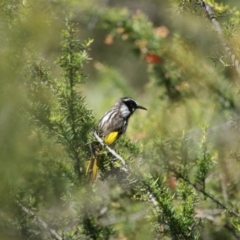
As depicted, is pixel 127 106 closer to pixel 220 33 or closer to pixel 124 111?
pixel 124 111

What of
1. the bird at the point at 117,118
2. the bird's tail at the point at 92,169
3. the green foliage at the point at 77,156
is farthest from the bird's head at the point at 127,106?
the bird's tail at the point at 92,169

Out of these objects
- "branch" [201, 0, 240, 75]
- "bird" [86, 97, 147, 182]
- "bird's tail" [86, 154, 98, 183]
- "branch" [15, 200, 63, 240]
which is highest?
"bird" [86, 97, 147, 182]

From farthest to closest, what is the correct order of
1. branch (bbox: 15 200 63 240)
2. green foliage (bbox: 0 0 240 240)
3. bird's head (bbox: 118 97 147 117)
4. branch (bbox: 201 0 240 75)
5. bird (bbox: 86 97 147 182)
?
bird's head (bbox: 118 97 147 117) < bird (bbox: 86 97 147 182) < branch (bbox: 15 200 63 240) < branch (bbox: 201 0 240 75) < green foliage (bbox: 0 0 240 240)

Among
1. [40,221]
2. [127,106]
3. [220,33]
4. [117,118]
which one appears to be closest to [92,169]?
[40,221]

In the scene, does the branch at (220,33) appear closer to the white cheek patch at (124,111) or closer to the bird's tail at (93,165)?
the bird's tail at (93,165)

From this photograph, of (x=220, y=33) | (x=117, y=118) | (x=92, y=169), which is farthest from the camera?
(x=117, y=118)

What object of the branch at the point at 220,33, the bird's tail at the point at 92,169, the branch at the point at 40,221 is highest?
the branch at the point at 220,33

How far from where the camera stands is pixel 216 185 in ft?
10.1

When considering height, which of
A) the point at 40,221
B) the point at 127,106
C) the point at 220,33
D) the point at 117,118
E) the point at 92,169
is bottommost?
the point at 40,221

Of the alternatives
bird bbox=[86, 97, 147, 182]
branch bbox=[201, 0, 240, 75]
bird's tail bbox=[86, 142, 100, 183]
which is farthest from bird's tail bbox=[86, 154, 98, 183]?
branch bbox=[201, 0, 240, 75]

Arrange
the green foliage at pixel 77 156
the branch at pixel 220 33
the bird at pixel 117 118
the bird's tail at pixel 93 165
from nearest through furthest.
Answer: the green foliage at pixel 77 156 → the branch at pixel 220 33 → the bird's tail at pixel 93 165 → the bird at pixel 117 118

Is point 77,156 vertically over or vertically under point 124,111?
under

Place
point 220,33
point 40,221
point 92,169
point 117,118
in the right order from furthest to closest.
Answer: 1. point 117,118
2. point 92,169
3. point 40,221
4. point 220,33

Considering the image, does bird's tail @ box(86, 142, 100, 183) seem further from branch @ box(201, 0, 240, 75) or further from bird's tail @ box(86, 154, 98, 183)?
branch @ box(201, 0, 240, 75)
